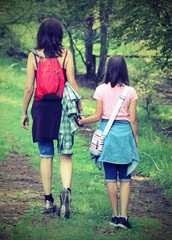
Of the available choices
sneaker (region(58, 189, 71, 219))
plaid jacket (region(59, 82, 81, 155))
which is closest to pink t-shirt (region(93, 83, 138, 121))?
plaid jacket (region(59, 82, 81, 155))

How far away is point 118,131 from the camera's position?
6086 millimetres

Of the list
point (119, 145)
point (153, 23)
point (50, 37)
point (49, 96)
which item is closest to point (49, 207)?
point (119, 145)

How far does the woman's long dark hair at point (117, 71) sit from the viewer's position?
6078 millimetres

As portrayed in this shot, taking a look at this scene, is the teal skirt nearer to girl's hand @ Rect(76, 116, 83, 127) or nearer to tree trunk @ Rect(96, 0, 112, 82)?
girl's hand @ Rect(76, 116, 83, 127)

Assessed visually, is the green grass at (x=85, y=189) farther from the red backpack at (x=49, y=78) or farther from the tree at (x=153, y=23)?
the tree at (x=153, y=23)

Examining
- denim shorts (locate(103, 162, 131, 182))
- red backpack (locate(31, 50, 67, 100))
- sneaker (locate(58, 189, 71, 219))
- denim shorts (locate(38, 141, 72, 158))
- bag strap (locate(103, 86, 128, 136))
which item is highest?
red backpack (locate(31, 50, 67, 100))

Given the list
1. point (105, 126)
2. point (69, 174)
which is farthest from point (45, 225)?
point (105, 126)

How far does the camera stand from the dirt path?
6572mm

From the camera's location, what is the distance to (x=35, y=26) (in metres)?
14.1

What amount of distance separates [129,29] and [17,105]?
218 inches

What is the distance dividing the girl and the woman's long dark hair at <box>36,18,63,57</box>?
2.15 ft

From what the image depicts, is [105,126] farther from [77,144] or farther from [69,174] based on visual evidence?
[77,144]

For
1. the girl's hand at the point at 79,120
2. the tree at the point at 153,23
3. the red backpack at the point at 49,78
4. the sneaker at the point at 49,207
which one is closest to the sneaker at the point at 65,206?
the sneaker at the point at 49,207

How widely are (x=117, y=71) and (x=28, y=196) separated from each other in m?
2.24
